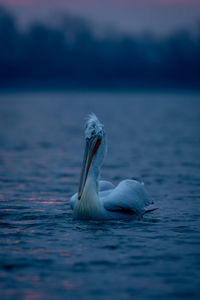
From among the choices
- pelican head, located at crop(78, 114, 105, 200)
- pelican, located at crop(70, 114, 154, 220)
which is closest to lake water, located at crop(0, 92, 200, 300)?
pelican, located at crop(70, 114, 154, 220)

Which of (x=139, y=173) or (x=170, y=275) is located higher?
(x=139, y=173)

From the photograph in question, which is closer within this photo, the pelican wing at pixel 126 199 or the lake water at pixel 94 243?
→ the lake water at pixel 94 243

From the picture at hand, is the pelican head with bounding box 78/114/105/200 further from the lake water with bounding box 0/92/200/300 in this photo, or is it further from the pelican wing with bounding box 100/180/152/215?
the lake water with bounding box 0/92/200/300

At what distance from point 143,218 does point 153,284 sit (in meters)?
2.71

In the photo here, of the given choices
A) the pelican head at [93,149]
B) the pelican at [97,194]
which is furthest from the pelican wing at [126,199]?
the pelican head at [93,149]

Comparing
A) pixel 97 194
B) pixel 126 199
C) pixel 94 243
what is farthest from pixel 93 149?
pixel 94 243

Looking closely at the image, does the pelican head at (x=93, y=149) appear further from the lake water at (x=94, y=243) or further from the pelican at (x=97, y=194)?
the lake water at (x=94, y=243)

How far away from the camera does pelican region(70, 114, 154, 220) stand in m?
7.09

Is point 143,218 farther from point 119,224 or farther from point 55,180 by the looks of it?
point 55,180

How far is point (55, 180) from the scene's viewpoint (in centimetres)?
1099

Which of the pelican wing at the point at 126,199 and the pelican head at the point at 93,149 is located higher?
the pelican head at the point at 93,149

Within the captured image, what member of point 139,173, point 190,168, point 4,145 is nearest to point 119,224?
point 139,173

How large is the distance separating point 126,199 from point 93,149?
3.00 feet

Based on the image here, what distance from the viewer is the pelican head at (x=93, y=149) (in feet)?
24.1
